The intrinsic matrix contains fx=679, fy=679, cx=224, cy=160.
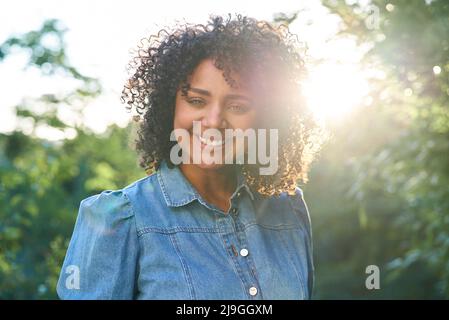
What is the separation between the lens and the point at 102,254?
183cm

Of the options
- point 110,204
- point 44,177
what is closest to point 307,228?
point 110,204

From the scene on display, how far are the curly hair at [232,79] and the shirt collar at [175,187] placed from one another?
0.05 meters

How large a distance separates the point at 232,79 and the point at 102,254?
685mm

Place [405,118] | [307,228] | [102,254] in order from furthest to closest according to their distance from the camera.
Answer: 1. [405,118]
2. [307,228]
3. [102,254]

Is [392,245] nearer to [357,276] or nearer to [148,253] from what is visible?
[357,276]

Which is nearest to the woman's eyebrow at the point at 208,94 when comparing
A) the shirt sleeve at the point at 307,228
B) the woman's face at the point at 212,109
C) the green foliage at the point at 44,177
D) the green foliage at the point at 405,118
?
the woman's face at the point at 212,109

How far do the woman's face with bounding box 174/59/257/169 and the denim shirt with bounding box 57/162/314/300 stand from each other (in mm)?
138

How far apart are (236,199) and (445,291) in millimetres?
2476

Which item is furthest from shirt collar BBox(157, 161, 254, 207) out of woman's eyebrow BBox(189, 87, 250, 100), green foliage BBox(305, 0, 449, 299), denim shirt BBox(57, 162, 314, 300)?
green foliage BBox(305, 0, 449, 299)

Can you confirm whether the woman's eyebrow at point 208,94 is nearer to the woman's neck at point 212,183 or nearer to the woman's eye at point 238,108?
the woman's eye at point 238,108

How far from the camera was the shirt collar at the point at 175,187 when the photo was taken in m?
2.06

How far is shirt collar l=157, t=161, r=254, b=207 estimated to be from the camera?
6.77 feet

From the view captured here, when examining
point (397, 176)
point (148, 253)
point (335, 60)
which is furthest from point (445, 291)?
point (148, 253)

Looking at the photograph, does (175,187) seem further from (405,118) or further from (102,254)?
(405,118)
